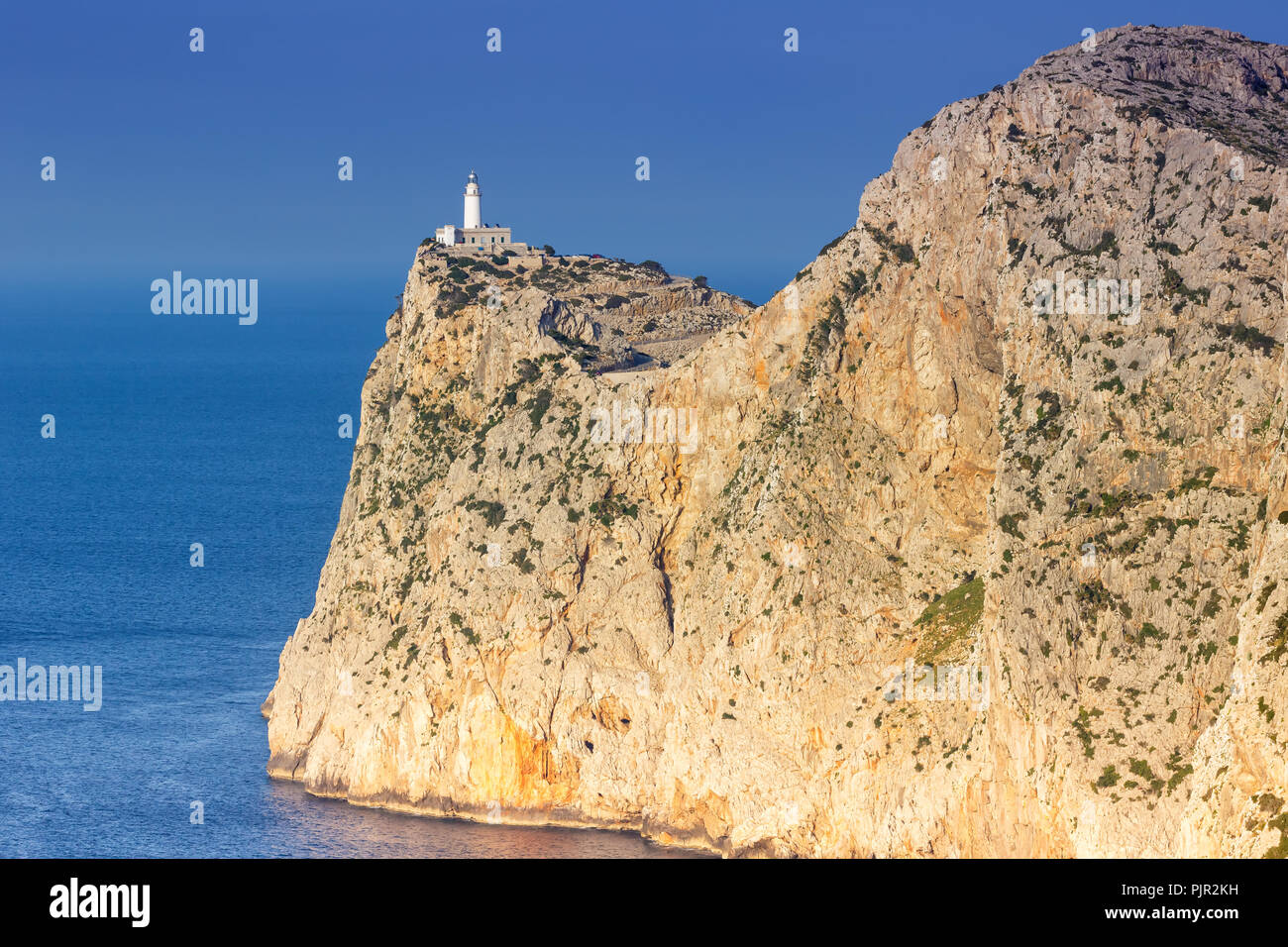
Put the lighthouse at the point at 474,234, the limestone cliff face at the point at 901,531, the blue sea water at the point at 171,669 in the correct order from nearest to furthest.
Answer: the limestone cliff face at the point at 901,531 < the blue sea water at the point at 171,669 < the lighthouse at the point at 474,234

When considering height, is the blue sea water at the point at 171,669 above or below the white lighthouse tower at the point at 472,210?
below

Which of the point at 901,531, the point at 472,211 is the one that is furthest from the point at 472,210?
the point at 901,531

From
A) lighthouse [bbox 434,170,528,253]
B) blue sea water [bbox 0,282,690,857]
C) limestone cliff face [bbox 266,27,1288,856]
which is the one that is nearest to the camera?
limestone cliff face [bbox 266,27,1288,856]

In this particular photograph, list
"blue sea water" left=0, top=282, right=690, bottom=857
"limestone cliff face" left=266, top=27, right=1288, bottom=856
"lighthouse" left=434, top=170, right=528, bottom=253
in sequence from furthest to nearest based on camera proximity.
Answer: "lighthouse" left=434, top=170, right=528, bottom=253
"blue sea water" left=0, top=282, right=690, bottom=857
"limestone cliff face" left=266, top=27, right=1288, bottom=856

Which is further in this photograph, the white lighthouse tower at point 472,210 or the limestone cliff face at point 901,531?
the white lighthouse tower at point 472,210

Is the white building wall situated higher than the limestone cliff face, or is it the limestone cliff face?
the white building wall
